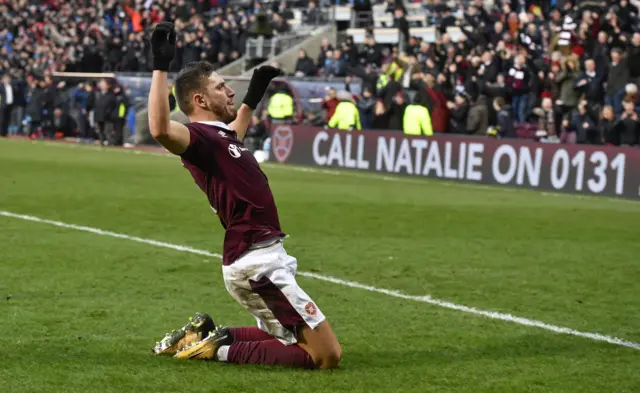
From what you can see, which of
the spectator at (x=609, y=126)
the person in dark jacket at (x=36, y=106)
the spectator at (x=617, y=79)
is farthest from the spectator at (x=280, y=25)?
the spectator at (x=609, y=126)

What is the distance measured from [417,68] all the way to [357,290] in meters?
18.3

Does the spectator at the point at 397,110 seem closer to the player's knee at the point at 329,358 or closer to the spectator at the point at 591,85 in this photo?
the spectator at the point at 591,85

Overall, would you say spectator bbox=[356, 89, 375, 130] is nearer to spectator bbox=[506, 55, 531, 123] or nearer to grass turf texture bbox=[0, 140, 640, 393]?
spectator bbox=[506, 55, 531, 123]

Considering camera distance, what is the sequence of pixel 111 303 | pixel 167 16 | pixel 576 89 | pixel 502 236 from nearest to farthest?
pixel 111 303 < pixel 502 236 < pixel 576 89 < pixel 167 16

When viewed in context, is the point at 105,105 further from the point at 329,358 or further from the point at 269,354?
the point at 329,358

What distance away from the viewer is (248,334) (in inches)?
253

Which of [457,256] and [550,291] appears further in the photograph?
[457,256]

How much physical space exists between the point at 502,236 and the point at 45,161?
13.8 meters

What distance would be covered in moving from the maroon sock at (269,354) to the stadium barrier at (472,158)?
14.0 m

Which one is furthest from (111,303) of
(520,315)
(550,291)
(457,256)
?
(457,256)

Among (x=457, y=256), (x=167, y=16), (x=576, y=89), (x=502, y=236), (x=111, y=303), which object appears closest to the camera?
(x=111, y=303)

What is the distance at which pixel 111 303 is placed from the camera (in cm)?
797

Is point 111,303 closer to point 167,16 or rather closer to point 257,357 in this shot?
point 257,357

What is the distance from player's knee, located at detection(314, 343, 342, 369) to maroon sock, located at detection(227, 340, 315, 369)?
57 mm
